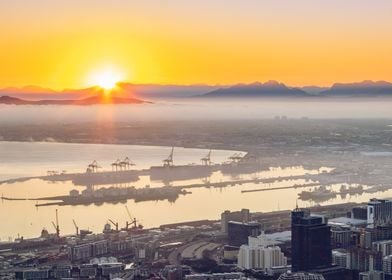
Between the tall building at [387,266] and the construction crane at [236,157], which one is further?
the construction crane at [236,157]

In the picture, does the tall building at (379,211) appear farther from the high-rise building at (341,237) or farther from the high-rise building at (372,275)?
the high-rise building at (372,275)

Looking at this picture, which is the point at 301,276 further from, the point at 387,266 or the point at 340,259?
the point at 340,259

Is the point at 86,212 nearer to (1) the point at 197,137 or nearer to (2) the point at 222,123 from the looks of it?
(1) the point at 197,137

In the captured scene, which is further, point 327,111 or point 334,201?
point 327,111

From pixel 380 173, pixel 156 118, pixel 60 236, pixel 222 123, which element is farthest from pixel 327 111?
pixel 60 236

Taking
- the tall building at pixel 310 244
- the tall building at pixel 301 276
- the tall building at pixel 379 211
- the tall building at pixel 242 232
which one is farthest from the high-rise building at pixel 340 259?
the tall building at pixel 379 211

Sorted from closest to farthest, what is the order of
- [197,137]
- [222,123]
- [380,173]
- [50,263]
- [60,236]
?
[50,263] → [60,236] → [380,173] → [197,137] → [222,123]

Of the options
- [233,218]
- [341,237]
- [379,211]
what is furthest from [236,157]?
[341,237]
